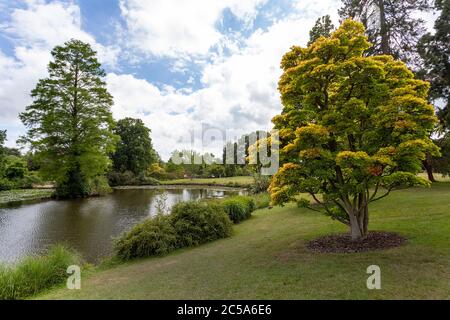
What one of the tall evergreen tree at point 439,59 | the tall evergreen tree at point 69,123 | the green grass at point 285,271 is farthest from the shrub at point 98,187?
the tall evergreen tree at point 439,59

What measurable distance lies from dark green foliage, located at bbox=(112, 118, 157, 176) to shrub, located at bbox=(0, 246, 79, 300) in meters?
37.0

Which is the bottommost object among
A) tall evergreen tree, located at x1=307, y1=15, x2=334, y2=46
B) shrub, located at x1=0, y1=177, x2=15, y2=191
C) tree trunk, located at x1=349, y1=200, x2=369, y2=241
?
tree trunk, located at x1=349, y1=200, x2=369, y2=241

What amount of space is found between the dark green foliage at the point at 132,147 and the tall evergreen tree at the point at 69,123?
20.2 meters

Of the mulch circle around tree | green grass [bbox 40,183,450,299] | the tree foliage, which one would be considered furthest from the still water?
the tree foliage

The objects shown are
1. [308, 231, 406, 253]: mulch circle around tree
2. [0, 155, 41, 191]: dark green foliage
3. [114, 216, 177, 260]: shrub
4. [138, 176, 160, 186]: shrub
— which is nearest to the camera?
[308, 231, 406, 253]: mulch circle around tree

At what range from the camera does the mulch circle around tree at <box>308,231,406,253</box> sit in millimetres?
6363

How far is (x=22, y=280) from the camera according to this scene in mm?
5602

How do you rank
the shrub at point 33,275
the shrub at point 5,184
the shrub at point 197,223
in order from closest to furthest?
1. the shrub at point 33,275
2. the shrub at point 197,223
3. the shrub at point 5,184

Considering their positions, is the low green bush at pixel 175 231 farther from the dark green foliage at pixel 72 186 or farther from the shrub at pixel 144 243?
the dark green foliage at pixel 72 186

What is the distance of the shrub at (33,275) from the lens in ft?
17.6

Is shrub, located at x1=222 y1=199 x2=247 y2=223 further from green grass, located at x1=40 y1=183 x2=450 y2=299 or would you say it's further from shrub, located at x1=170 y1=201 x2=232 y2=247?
green grass, located at x1=40 y1=183 x2=450 y2=299
